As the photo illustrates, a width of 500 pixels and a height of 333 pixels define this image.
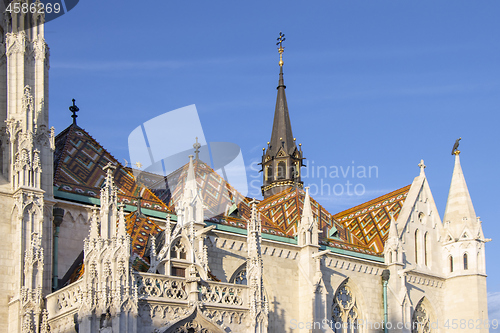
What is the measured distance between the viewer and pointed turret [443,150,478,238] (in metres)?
32.9

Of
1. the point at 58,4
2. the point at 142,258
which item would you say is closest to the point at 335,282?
the point at 142,258

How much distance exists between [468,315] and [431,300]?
1.58m

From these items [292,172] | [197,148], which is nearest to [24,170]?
[197,148]

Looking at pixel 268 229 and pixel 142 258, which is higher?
pixel 268 229

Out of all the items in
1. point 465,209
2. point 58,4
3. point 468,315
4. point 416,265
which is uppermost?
point 58,4

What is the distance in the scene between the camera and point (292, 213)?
29.8 metres

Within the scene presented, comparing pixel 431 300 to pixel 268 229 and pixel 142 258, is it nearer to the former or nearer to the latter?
pixel 268 229

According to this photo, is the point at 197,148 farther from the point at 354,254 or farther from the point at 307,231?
the point at 354,254

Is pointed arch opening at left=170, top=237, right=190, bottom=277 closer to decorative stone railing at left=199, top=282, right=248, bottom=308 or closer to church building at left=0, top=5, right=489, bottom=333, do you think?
church building at left=0, top=5, right=489, bottom=333

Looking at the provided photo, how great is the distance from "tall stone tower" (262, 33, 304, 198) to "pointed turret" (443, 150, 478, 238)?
757 cm

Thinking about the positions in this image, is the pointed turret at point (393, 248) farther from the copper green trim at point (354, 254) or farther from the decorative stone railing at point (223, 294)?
the decorative stone railing at point (223, 294)

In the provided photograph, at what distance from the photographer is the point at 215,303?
18.0 metres

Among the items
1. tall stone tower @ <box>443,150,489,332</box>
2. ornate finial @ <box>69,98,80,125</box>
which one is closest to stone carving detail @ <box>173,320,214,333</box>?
ornate finial @ <box>69,98,80,125</box>

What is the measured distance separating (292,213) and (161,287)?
42.9ft
